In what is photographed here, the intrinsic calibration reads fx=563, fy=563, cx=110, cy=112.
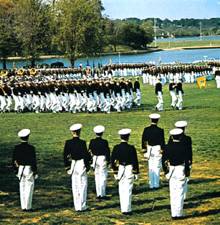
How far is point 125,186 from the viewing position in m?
12.3

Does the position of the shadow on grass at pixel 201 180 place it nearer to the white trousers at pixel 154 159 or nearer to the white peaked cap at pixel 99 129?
the white trousers at pixel 154 159

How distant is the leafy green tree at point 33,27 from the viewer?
7306 centimetres

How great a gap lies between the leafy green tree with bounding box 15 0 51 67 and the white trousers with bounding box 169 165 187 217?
6252cm

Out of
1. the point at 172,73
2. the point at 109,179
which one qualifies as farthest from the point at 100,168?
the point at 172,73

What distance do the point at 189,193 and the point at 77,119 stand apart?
14.8 metres

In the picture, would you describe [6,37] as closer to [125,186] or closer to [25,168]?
[25,168]

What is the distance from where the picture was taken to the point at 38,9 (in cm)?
7638

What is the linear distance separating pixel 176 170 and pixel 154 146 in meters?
2.37

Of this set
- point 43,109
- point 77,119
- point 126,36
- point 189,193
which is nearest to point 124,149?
point 189,193

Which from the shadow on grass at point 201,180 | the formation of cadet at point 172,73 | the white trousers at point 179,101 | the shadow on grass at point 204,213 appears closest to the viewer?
the shadow on grass at point 204,213

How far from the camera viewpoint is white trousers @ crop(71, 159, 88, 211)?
12.7 m

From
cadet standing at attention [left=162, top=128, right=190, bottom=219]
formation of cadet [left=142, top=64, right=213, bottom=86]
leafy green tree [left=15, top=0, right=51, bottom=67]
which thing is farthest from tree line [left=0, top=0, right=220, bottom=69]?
cadet standing at attention [left=162, top=128, right=190, bottom=219]

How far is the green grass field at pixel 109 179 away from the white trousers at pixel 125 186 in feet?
0.94

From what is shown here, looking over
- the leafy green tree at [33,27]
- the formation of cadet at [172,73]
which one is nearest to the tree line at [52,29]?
the leafy green tree at [33,27]
